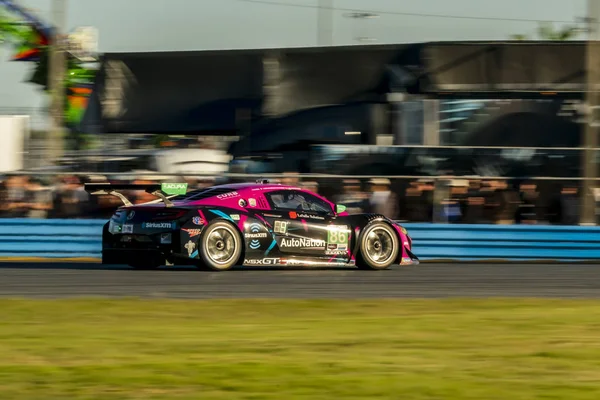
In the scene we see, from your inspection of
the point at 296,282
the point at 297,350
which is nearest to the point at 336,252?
the point at 296,282

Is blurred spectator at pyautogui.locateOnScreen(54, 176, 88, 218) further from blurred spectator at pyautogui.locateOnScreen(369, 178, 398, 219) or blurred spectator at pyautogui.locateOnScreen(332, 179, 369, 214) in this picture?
blurred spectator at pyautogui.locateOnScreen(369, 178, 398, 219)

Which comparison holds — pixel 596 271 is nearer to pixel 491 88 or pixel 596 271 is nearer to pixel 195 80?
pixel 491 88

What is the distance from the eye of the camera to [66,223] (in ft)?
58.3

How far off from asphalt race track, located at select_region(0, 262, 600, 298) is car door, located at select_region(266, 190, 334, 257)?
1.09 feet

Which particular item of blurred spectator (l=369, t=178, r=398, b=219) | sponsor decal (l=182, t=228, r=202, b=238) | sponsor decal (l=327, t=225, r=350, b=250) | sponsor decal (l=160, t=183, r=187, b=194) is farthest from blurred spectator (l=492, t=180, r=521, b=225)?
sponsor decal (l=160, t=183, r=187, b=194)

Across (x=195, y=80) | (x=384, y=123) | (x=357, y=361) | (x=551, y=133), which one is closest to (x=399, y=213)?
(x=384, y=123)

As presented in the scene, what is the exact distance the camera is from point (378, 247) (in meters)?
15.6

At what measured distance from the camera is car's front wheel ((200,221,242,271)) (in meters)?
14.2

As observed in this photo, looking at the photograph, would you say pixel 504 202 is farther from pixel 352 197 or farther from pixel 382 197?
pixel 352 197

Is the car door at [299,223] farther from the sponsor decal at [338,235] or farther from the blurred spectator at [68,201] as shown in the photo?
the blurred spectator at [68,201]

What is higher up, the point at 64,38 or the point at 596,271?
the point at 64,38

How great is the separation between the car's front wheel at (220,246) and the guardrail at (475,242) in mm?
4075

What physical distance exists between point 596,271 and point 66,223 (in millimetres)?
7893

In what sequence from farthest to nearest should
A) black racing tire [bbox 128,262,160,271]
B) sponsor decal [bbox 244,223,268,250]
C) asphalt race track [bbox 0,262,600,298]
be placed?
1. sponsor decal [bbox 244,223,268,250]
2. black racing tire [bbox 128,262,160,271]
3. asphalt race track [bbox 0,262,600,298]
